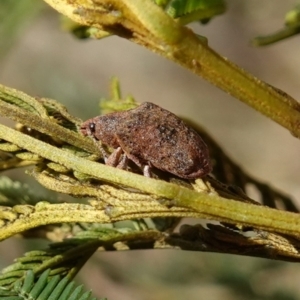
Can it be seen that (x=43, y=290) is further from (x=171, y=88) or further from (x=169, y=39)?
(x=171, y=88)

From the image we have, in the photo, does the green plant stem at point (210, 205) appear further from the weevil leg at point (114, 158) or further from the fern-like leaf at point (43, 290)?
the fern-like leaf at point (43, 290)

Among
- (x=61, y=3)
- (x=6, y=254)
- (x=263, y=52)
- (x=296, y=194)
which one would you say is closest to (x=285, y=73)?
(x=263, y=52)

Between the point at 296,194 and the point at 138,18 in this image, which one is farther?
the point at 296,194

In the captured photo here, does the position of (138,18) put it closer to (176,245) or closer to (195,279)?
(176,245)

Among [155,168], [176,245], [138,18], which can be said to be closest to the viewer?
[138,18]

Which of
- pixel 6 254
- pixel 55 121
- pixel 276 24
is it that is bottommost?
pixel 55 121

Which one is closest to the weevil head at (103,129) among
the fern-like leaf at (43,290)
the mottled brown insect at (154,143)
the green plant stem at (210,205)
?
the mottled brown insect at (154,143)

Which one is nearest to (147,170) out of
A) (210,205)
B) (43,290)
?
(210,205)
